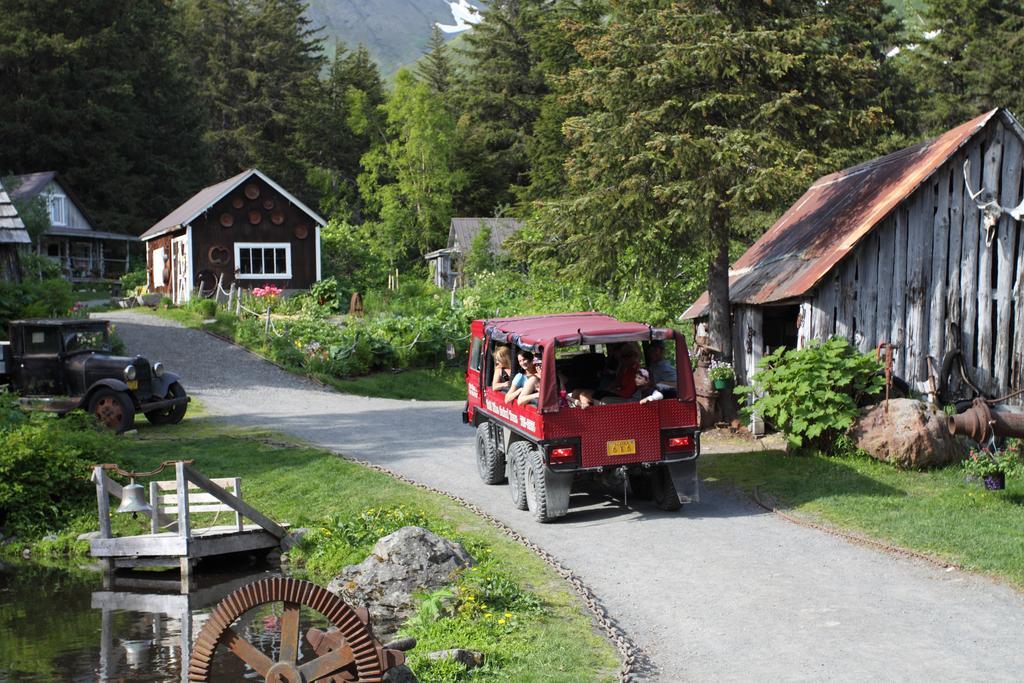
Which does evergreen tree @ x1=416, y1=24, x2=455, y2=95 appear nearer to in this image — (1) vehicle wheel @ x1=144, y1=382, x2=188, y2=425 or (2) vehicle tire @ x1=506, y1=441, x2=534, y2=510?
(1) vehicle wheel @ x1=144, y1=382, x2=188, y2=425

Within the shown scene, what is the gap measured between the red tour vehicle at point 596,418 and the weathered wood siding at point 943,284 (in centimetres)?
493

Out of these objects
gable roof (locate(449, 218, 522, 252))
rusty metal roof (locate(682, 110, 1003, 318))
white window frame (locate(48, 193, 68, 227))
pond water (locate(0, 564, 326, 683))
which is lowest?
pond water (locate(0, 564, 326, 683))

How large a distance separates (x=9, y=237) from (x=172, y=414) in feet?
25.7

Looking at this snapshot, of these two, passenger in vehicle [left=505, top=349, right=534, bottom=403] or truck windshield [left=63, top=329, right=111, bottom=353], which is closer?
passenger in vehicle [left=505, top=349, right=534, bottom=403]

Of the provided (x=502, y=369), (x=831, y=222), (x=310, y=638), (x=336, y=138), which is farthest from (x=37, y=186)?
(x=310, y=638)

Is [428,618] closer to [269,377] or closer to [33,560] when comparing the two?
[33,560]

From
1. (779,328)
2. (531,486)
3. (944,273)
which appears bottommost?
(531,486)

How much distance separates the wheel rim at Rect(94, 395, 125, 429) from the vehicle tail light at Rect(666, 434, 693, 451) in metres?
11.3

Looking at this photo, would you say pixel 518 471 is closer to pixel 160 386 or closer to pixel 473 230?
pixel 160 386

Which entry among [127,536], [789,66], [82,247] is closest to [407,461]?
[127,536]

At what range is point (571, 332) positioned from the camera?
13.2m

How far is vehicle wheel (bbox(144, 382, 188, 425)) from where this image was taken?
21531 mm

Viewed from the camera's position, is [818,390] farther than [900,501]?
Yes

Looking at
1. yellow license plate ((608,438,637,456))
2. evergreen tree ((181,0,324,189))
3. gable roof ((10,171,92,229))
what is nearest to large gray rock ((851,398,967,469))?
yellow license plate ((608,438,637,456))
